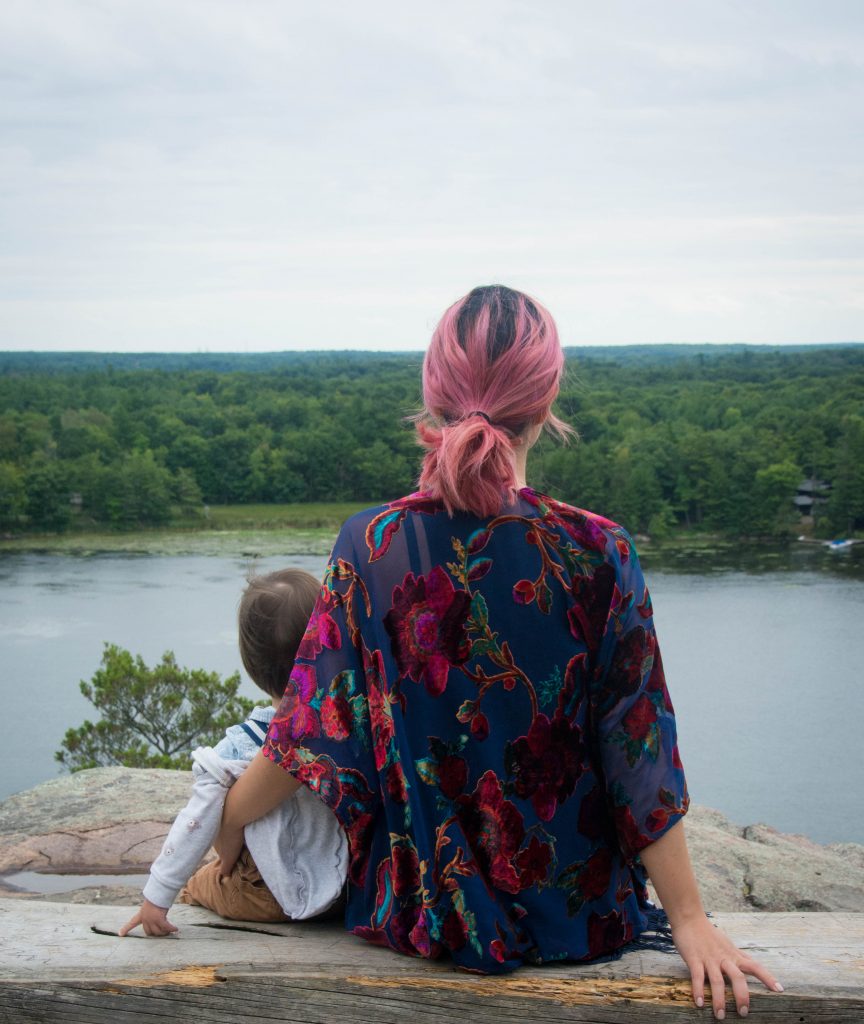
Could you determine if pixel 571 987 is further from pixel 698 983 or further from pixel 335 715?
pixel 335 715

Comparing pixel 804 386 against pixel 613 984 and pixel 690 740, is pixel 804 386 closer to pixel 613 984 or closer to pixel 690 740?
pixel 690 740

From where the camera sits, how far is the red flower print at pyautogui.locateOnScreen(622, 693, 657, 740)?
4.84ft

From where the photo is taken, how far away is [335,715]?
4.95ft

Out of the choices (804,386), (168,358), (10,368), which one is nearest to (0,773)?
(804,386)

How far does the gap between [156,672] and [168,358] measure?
9693 centimetres

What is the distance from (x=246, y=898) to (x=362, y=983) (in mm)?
293

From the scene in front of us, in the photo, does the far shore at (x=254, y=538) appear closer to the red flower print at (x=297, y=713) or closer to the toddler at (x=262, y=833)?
the toddler at (x=262, y=833)

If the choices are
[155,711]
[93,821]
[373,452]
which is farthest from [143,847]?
[373,452]

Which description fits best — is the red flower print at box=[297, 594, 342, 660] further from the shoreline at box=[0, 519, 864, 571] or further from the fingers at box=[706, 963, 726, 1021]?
the shoreline at box=[0, 519, 864, 571]

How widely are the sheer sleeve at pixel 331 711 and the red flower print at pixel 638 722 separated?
0.35 meters

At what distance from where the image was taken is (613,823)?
5.00 ft

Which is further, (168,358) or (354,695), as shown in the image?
(168,358)

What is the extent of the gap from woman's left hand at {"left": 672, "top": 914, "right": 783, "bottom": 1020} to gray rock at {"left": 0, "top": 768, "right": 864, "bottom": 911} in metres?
2.26

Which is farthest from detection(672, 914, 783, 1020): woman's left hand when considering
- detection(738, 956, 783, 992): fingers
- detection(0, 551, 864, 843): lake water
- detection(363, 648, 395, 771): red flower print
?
detection(0, 551, 864, 843): lake water
